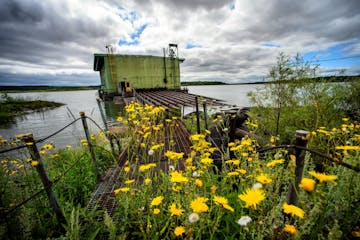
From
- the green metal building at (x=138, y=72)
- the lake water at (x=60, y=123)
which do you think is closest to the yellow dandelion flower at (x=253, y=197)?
the lake water at (x=60, y=123)

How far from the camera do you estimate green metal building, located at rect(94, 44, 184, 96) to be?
65.9ft

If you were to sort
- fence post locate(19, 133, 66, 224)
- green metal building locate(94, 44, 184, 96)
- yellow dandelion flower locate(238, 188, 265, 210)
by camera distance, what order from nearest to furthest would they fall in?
yellow dandelion flower locate(238, 188, 265, 210), fence post locate(19, 133, 66, 224), green metal building locate(94, 44, 184, 96)

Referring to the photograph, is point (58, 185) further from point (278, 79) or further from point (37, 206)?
point (278, 79)

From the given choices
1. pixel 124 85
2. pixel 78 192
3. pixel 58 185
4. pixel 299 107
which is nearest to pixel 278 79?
pixel 299 107

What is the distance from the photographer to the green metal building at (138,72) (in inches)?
790

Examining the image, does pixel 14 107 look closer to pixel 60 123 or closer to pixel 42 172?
pixel 60 123

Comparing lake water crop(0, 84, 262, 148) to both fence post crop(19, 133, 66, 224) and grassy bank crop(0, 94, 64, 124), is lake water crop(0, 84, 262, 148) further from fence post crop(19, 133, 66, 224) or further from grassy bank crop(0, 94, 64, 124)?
fence post crop(19, 133, 66, 224)

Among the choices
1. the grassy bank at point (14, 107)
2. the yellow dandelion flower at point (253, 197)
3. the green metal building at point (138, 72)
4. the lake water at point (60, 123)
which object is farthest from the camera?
the green metal building at point (138, 72)

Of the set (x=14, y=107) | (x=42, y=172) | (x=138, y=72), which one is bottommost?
(x=14, y=107)

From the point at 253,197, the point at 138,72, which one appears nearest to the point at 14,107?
the point at 138,72

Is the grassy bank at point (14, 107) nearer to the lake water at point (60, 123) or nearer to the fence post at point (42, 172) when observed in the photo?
the lake water at point (60, 123)

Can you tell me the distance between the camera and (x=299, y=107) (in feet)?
10.7

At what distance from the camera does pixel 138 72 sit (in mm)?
21375

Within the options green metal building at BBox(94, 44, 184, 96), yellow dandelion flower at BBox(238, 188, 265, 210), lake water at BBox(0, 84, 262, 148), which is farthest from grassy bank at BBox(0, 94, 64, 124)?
yellow dandelion flower at BBox(238, 188, 265, 210)
